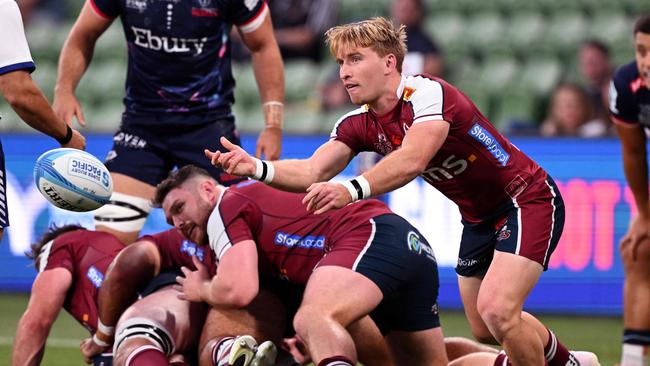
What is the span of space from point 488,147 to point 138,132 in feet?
7.69

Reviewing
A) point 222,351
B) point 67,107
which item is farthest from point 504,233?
point 67,107

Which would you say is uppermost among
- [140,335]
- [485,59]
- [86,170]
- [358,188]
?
[358,188]

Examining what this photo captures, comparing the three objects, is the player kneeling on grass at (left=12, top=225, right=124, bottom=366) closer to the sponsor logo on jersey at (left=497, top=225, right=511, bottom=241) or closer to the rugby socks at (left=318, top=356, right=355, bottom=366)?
the rugby socks at (left=318, top=356, right=355, bottom=366)

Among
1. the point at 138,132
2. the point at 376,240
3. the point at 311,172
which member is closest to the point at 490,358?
the point at 376,240

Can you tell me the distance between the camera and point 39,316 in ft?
20.1

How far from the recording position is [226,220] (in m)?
5.73

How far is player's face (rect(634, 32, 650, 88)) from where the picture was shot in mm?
6289

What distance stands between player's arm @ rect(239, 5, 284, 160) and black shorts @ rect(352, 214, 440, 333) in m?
1.42

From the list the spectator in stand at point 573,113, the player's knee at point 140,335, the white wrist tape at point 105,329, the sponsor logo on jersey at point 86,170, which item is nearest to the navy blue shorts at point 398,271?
the player's knee at point 140,335

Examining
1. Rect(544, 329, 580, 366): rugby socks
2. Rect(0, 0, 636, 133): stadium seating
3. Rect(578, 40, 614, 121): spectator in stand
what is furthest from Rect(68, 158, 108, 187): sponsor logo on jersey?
Rect(578, 40, 614, 121): spectator in stand

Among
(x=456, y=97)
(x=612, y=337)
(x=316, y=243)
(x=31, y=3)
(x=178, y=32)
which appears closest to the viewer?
(x=456, y=97)

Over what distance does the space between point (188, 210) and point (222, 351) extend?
30.1 inches

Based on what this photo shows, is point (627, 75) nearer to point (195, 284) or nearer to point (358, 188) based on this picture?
point (358, 188)

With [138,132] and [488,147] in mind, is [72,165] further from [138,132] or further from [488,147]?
[488,147]
